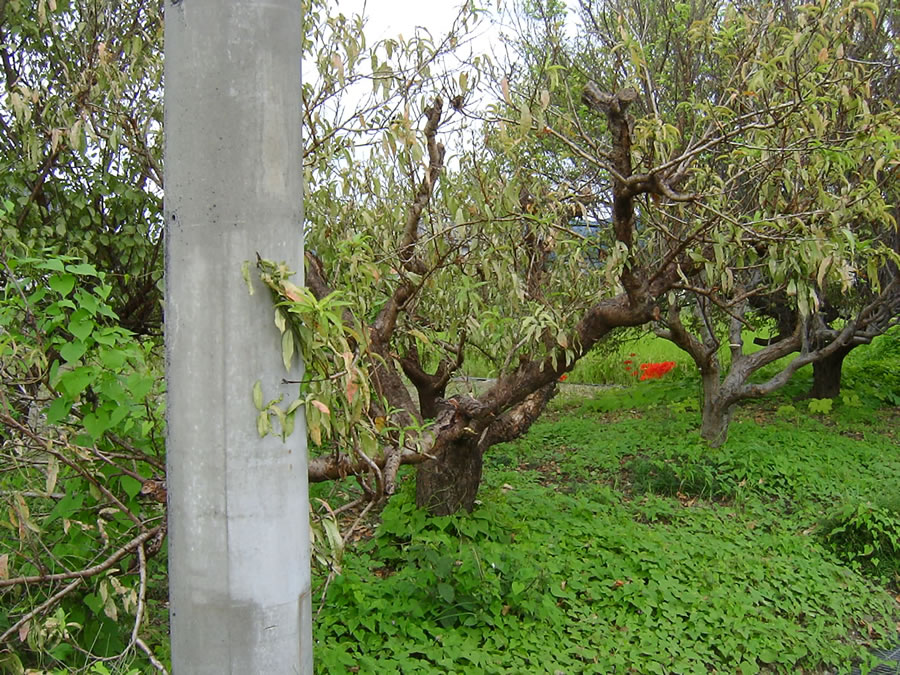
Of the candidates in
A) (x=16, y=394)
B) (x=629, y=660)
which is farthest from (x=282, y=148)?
(x=629, y=660)

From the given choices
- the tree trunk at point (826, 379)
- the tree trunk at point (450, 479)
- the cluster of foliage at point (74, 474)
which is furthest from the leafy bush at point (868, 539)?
the cluster of foliage at point (74, 474)

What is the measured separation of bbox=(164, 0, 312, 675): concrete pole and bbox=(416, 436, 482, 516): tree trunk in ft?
9.96

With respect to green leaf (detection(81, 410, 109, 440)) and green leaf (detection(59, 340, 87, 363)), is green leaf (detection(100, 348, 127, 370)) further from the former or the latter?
green leaf (detection(81, 410, 109, 440))

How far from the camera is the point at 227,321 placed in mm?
1503

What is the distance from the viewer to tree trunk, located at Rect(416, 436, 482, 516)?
4605 mm

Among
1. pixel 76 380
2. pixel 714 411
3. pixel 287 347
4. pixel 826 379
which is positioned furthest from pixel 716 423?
pixel 287 347

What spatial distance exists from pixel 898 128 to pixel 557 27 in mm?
2025

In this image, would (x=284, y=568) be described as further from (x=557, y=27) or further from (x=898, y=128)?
(x=898, y=128)

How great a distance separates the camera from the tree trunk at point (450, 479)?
15.1 ft

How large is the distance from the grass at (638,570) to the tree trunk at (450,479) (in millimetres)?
120

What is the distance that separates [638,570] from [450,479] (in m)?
1.23

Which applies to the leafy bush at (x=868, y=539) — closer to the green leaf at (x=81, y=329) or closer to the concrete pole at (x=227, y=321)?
the concrete pole at (x=227, y=321)

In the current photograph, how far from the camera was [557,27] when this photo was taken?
4.48 meters

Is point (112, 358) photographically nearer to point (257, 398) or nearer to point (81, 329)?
point (81, 329)
